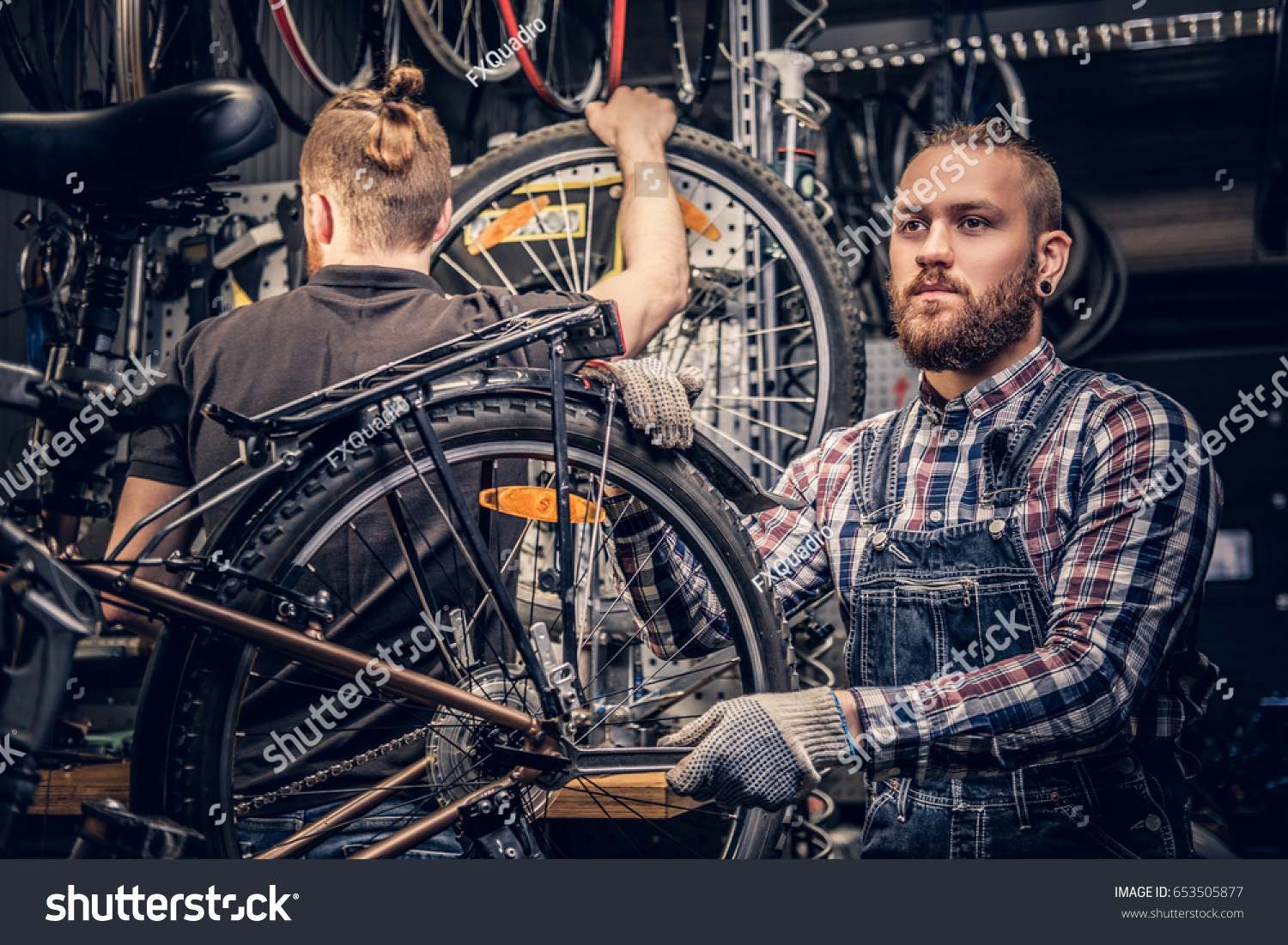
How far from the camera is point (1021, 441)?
1.23m

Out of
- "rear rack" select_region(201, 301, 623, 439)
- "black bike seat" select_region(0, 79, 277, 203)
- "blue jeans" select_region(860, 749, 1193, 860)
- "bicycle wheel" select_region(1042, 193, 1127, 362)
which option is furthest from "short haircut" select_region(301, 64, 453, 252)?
"bicycle wheel" select_region(1042, 193, 1127, 362)

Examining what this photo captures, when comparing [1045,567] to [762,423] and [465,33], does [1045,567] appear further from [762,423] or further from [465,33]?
A: [465,33]

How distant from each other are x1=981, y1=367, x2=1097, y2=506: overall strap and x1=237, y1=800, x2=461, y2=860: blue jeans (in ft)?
2.53

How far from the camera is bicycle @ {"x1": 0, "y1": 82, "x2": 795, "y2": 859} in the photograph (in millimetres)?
1015

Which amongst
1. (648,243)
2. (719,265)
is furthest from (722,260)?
(648,243)

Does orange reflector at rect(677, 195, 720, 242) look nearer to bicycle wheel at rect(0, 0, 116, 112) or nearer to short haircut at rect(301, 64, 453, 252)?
short haircut at rect(301, 64, 453, 252)

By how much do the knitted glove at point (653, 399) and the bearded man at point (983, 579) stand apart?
14 centimetres

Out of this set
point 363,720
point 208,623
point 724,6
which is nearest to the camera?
point 208,623

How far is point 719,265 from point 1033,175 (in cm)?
67

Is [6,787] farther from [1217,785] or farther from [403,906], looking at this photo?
[1217,785]

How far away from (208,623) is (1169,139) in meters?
3.90

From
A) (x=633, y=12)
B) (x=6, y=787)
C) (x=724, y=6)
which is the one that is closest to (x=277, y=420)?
(x=6, y=787)

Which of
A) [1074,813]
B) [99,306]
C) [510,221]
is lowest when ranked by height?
[1074,813]

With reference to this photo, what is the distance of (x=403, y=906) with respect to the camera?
1.14 metres
